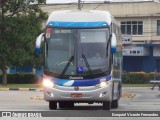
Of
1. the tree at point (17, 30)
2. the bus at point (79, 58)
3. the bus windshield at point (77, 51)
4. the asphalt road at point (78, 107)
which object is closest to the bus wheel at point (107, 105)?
the bus at point (79, 58)

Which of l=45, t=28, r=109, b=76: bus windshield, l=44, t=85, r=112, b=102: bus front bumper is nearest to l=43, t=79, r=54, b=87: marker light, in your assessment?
l=44, t=85, r=112, b=102: bus front bumper

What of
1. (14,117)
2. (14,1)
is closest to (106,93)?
(14,117)

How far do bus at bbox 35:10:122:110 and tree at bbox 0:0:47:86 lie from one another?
3147 centimetres

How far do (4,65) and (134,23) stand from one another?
67.3 ft

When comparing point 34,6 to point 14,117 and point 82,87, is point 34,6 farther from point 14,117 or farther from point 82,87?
point 14,117

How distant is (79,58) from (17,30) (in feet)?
107

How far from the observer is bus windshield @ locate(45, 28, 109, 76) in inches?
859

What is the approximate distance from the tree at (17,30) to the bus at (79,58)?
1239 inches

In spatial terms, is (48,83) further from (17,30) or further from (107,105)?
(17,30)

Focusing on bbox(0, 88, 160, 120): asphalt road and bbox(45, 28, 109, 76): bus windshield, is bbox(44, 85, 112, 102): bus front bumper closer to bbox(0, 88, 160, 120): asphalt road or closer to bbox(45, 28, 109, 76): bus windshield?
bbox(0, 88, 160, 120): asphalt road

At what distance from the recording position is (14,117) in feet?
48.9

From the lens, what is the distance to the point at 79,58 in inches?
860

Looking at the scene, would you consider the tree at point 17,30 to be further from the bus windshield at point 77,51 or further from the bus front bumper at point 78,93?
the bus front bumper at point 78,93

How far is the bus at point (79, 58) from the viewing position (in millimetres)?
21531
